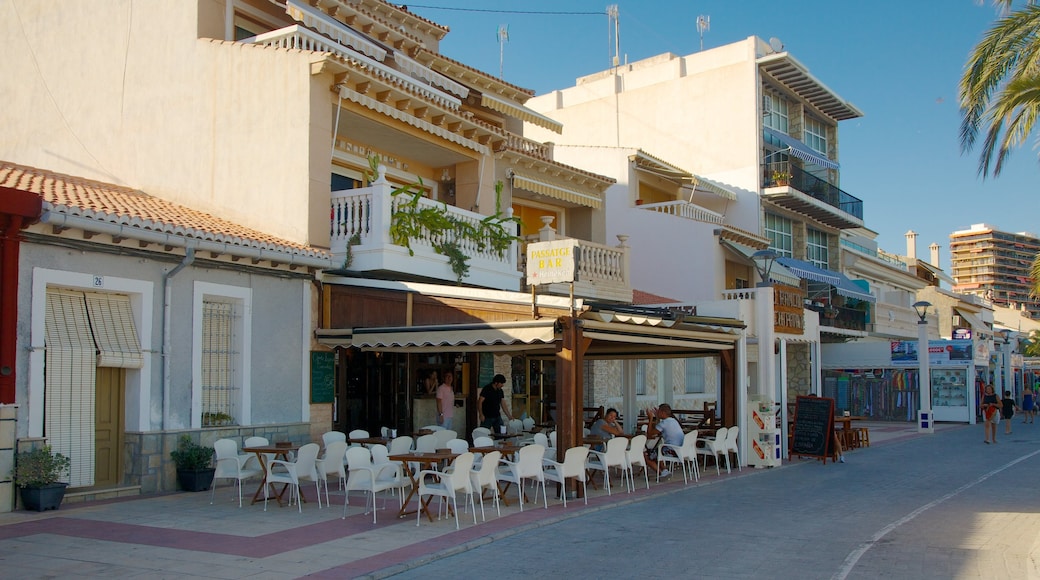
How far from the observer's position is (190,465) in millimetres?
11711

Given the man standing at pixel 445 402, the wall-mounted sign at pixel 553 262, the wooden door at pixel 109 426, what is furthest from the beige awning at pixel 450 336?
the wooden door at pixel 109 426

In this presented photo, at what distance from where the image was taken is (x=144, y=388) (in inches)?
448

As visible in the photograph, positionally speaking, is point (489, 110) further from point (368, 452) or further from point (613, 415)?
point (368, 452)

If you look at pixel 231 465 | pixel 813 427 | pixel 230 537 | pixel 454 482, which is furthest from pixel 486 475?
pixel 813 427

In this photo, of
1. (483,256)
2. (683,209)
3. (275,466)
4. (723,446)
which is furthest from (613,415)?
(683,209)

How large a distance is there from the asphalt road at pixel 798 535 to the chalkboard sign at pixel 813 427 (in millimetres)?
2133

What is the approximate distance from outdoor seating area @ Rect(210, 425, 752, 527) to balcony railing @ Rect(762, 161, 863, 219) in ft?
68.3

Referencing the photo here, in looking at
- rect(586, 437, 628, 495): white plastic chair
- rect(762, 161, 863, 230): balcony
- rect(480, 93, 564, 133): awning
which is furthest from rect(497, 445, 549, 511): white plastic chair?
rect(762, 161, 863, 230): balcony

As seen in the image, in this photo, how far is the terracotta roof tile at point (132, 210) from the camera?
10763mm

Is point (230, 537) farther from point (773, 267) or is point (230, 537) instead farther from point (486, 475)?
point (773, 267)

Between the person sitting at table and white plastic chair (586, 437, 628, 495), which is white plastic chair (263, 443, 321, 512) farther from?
the person sitting at table

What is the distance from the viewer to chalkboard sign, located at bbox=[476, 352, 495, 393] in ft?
58.7

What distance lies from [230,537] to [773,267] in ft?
73.3

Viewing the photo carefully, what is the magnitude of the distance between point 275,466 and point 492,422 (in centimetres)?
544
